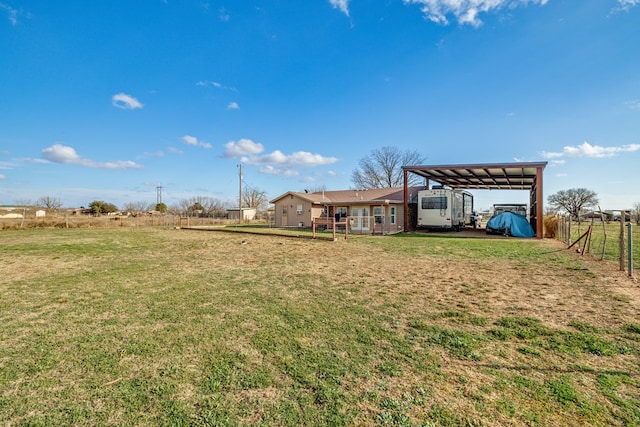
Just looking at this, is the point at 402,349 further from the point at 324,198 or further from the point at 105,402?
the point at 324,198

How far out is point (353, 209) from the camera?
22016mm

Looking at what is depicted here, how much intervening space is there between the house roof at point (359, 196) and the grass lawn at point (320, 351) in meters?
15.4

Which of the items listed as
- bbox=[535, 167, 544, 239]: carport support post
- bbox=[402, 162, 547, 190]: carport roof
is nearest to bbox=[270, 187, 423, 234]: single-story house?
bbox=[402, 162, 547, 190]: carport roof

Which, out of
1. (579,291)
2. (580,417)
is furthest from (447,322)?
(579,291)

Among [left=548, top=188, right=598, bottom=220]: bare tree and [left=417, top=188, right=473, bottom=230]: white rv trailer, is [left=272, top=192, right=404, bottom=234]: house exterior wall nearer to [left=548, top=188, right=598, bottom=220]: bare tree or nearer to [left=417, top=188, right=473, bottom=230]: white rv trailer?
[left=417, top=188, right=473, bottom=230]: white rv trailer

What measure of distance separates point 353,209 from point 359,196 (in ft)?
9.36

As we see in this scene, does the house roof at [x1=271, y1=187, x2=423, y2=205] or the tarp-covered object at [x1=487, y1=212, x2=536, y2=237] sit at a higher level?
the house roof at [x1=271, y1=187, x2=423, y2=205]

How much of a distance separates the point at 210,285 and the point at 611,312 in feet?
22.5

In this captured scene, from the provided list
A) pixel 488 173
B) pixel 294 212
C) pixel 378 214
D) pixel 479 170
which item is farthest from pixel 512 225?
pixel 294 212

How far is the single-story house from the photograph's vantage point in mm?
20516

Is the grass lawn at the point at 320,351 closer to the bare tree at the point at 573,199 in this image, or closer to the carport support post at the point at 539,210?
the carport support post at the point at 539,210

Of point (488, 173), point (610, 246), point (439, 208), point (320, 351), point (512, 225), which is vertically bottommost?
point (320, 351)

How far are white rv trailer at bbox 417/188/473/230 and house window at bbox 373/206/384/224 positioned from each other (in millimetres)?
2556

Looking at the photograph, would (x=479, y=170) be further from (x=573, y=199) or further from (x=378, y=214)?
(x=573, y=199)
